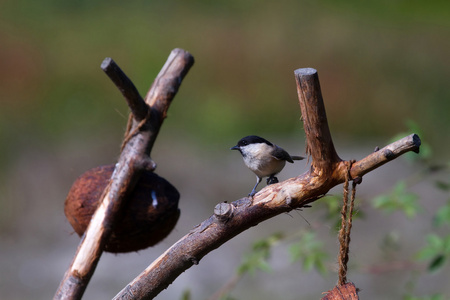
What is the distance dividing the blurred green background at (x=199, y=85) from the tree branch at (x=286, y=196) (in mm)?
3384

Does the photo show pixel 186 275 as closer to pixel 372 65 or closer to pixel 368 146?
pixel 368 146

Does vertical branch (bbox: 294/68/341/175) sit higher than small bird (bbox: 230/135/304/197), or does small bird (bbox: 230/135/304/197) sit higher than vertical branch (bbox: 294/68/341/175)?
vertical branch (bbox: 294/68/341/175)

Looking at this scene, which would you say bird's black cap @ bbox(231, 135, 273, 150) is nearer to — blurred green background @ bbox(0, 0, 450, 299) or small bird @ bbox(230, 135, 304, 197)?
small bird @ bbox(230, 135, 304, 197)

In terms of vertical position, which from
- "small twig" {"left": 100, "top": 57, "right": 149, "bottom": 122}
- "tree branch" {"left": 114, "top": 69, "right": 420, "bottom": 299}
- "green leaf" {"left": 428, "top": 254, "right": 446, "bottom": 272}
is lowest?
"green leaf" {"left": 428, "top": 254, "right": 446, "bottom": 272}

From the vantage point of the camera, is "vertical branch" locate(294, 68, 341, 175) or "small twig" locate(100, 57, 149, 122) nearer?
"vertical branch" locate(294, 68, 341, 175)

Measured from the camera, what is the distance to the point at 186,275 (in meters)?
4.33

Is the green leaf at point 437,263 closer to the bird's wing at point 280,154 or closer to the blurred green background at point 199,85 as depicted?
the bird's wing at point 280,154

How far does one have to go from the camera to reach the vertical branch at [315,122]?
51.2 inches

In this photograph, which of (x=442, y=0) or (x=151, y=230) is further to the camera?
(x=442, y=0)

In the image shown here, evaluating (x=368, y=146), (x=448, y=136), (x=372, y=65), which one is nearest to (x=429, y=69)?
(x=372, y=65)

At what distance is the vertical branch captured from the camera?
1.30 metres

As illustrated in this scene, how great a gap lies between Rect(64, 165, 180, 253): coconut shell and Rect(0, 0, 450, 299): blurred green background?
2977mm

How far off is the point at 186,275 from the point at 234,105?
2.13 m

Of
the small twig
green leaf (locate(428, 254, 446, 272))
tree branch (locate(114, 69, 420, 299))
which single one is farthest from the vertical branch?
green leaf (locate(428, 254, 446, 272))
